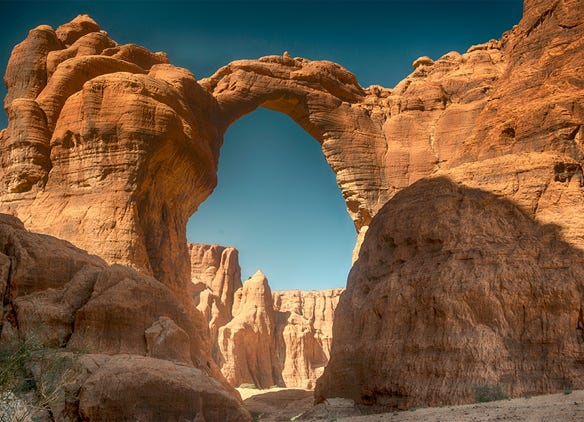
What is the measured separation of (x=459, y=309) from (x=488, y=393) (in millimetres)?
2744

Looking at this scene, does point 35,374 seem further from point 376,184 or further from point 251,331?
point 251,331

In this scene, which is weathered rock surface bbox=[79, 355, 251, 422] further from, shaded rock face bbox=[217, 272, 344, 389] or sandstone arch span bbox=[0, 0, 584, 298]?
shaded rock face bbox=[217, 272, 344, 389]

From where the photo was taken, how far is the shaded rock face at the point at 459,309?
14438mm

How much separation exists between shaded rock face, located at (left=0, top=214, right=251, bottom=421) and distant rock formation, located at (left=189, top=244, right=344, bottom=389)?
37.9m

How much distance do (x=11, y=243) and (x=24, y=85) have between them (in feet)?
56.1

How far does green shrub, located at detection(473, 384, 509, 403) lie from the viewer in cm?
1330

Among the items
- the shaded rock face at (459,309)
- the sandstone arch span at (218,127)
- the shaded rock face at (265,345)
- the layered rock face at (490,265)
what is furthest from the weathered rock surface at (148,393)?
the shaded rock face at (265,345)

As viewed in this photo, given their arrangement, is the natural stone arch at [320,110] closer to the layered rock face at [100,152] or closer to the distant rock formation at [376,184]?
the distant rock formation at [376,184]

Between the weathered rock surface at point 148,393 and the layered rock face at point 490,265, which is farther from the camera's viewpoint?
the layered rock face at point 490,265

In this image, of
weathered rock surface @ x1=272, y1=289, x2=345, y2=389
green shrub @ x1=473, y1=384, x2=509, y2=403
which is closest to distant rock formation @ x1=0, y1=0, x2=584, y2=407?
green shrub @ x1=473, y1=384, x2=509, y2=403

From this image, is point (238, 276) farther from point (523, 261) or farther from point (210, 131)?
point (523, 261)

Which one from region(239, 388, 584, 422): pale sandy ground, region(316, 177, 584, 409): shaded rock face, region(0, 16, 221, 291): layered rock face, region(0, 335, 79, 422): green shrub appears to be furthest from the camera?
region(0, 16, 221, 291): layered rock face

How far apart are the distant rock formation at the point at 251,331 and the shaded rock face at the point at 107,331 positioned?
3786 cm

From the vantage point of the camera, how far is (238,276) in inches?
3076
